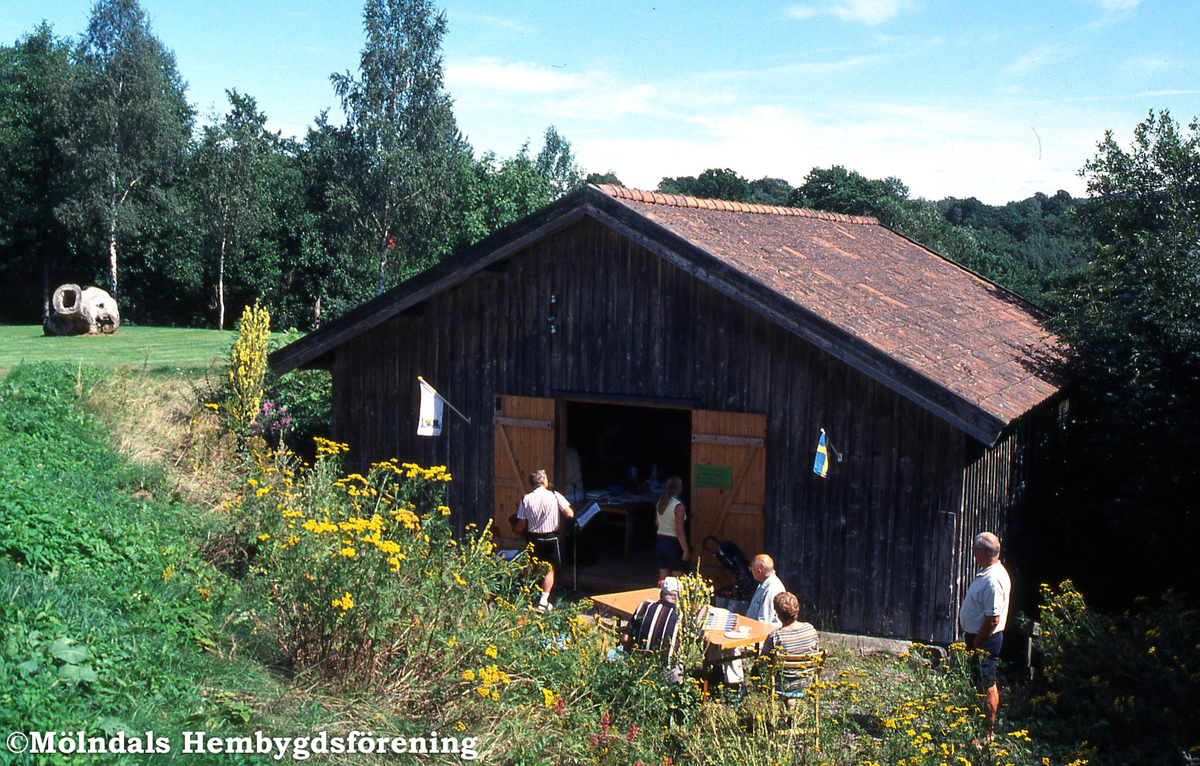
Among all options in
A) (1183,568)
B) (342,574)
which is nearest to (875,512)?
(1183,568)

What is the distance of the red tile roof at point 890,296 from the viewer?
30.8ft

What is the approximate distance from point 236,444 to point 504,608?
6314 millimetres

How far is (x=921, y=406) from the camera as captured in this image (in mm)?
8641

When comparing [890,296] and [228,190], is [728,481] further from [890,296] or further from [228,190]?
[228,190]

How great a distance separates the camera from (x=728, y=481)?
1025cm

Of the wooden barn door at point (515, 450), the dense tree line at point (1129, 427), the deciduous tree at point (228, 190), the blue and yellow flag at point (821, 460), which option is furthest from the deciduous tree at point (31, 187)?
the dense tree line at point (1129, 427)

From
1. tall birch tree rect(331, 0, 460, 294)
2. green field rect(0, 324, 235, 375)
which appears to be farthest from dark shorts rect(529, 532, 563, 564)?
tall birch tree rect(331, 0, 460, 294)

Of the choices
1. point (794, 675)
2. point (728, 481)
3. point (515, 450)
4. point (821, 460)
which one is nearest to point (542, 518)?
point (515, 450)

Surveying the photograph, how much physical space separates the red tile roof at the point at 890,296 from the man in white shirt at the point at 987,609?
57.5 inches

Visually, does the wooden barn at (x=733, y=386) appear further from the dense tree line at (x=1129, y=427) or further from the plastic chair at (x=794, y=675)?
the plastic chair at (x=794, y=675)

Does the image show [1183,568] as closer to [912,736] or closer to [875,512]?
[875,512]

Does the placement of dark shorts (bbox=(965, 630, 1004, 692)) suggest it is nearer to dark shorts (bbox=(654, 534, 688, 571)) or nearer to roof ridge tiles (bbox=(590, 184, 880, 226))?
dark shorts (bbox=(654, 534, 688, 571))

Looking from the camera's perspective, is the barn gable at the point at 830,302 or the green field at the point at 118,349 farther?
the green field at the point at 118,349

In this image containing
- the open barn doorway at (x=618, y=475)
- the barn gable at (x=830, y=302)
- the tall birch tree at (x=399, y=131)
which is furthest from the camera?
the tall birch tree at (x=399, y=131)
